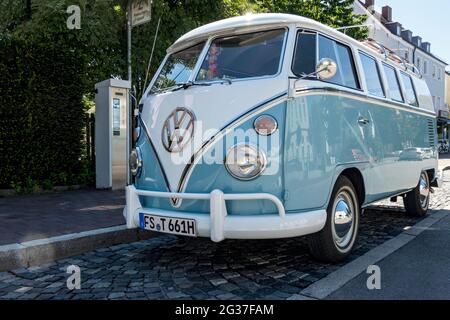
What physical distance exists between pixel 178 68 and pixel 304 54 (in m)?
1.40

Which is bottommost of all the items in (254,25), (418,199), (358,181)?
(418,199)

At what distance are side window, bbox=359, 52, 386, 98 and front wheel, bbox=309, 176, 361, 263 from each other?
4.42ft

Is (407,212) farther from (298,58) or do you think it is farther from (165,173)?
(165,173)

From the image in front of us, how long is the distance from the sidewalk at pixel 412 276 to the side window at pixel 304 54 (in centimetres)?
191

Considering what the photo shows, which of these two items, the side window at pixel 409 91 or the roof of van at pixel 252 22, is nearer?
the roof of van at pixel 252 22

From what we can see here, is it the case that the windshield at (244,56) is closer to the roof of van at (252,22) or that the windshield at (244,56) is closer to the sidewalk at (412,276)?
the roof of van at (252,22)

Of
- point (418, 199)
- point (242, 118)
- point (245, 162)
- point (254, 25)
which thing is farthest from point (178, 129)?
point (418, 199)

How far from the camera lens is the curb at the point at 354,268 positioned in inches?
132

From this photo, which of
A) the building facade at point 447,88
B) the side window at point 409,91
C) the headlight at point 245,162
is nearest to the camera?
the headlight at point 245,162

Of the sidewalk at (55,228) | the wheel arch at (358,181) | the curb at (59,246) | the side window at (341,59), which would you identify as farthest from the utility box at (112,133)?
the wheel arch at (358,181)

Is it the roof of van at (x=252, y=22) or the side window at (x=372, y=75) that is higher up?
the roof of van at (x=252, y=22)

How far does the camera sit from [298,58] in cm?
386

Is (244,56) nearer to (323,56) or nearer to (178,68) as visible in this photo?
(323,56)

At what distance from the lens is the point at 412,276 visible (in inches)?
150
